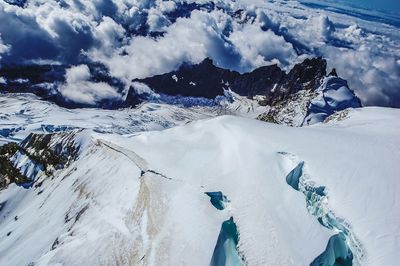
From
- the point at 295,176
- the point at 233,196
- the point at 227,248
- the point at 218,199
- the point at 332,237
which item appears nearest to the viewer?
the point at 332,237

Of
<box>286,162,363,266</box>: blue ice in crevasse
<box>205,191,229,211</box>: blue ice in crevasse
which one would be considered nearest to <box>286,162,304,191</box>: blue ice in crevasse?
<box>286,162,363,266</box>: blue ice in crevasse

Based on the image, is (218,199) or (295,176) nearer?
(295,176)

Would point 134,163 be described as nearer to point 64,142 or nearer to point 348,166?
point 348,166

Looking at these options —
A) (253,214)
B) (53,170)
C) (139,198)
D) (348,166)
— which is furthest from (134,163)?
(53,170)

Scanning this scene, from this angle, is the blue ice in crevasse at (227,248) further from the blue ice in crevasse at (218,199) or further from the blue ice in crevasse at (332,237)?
the blue ice in crevasse at (332,237)

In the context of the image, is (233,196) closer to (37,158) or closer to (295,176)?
(295,176)

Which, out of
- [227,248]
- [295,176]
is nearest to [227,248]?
[227,248]
